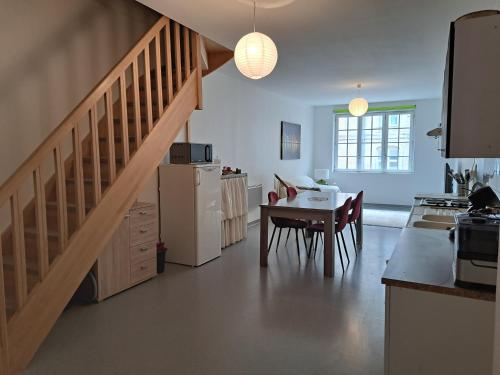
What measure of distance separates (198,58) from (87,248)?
224cm

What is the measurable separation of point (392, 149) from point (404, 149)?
0.27 m

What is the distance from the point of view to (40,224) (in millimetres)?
Result: 2346

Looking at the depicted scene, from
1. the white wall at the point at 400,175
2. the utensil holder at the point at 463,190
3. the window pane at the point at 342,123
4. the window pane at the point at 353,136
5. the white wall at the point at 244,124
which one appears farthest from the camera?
the window pane at the point at 342,123

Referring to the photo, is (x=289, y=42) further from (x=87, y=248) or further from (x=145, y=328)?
(x=145, y=328)

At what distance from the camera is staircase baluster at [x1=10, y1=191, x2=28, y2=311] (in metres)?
2.19

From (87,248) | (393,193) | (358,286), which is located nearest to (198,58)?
(87,248)

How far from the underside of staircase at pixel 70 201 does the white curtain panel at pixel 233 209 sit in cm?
164

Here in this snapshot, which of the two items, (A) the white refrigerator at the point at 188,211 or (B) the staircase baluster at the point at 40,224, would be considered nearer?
(B) the staircase baluster at the point at 40,224

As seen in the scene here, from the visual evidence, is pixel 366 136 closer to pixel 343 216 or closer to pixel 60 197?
pixel 343 216

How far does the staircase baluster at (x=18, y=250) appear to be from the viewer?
2.19 meters

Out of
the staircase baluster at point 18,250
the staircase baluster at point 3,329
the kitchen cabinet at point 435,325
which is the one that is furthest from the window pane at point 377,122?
the staircase baluster at point 3,329

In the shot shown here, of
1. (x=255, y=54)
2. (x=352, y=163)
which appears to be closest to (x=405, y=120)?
(x=352, y=163)

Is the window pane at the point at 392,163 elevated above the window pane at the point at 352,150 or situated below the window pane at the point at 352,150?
below

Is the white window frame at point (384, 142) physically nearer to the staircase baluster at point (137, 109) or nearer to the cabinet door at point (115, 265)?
the cabinet door at point (115, 265)
